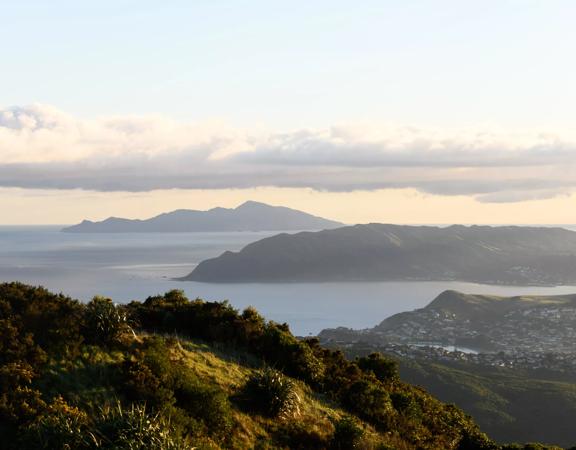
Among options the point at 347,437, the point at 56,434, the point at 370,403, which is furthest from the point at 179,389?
the point at 370,403

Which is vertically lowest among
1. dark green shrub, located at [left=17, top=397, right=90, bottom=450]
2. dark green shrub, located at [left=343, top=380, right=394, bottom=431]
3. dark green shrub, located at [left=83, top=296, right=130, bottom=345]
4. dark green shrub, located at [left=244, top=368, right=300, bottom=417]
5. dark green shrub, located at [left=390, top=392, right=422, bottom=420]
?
dark green shrub, located at [left=390, top=392, right=422, bottom=420]

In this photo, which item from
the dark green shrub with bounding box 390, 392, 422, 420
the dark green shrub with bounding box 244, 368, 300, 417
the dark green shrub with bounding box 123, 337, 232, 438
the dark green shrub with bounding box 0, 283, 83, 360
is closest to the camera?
the dark green shrub with bounding box 123, 337, 232, 438

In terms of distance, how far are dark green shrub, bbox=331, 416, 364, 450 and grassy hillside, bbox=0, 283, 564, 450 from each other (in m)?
0.04

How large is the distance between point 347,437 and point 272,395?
3365mm

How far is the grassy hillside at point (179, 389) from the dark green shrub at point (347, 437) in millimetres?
40

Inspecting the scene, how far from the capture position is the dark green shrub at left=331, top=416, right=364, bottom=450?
2198cm

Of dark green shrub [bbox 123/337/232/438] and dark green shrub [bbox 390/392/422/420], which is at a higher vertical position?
dark green shrub [bbox 123/337/232/438]

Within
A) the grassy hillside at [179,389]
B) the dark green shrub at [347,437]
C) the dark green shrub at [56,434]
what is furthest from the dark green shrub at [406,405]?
the dark green shrub at [56,434]

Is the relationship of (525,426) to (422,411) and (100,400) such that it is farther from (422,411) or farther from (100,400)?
(100,400)

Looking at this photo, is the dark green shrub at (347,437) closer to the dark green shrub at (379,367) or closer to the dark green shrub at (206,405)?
the dark green shrub at (206,405)

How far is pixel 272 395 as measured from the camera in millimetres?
23344

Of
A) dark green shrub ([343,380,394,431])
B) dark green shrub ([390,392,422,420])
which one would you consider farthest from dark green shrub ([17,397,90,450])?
dark green shrub ([390,392,422,420])

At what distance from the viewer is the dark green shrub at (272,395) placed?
2310 cm

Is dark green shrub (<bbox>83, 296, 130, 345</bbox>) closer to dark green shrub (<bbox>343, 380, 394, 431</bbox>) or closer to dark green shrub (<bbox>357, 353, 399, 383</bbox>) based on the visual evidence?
dark green shrub (<bbox>343, 380, 394, 431</bbox>)
